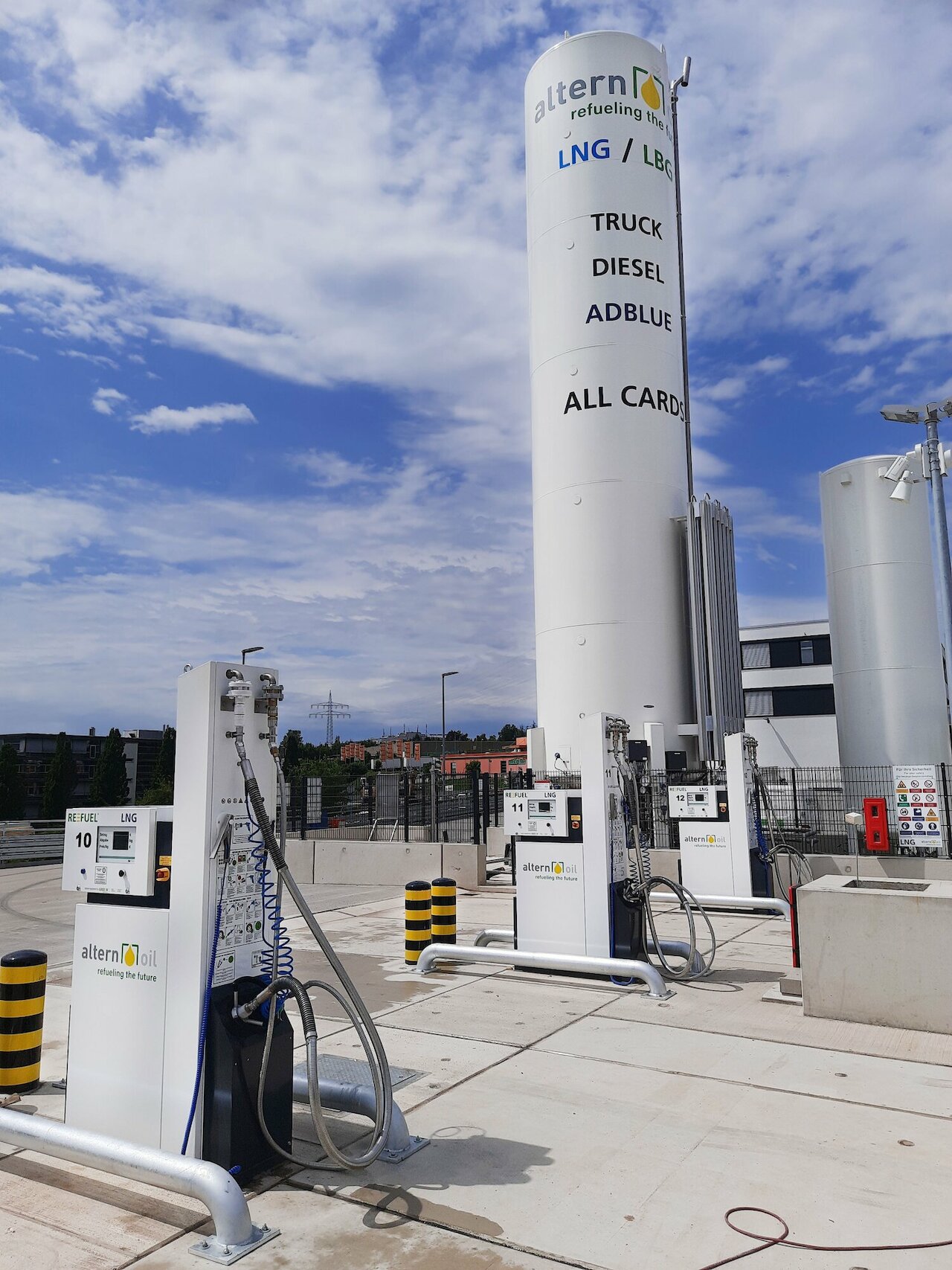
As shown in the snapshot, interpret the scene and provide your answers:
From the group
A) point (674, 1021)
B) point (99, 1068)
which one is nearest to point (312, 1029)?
point (99, 1068)

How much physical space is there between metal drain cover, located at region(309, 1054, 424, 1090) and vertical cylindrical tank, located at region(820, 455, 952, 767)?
61.8 ft

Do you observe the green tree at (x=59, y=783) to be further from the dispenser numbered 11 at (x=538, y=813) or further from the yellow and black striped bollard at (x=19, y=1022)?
the yellow and black striped bollard at (x=19, y=1022)

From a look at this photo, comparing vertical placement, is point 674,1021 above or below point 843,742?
below

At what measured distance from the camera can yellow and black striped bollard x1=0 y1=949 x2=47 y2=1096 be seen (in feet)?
22.3

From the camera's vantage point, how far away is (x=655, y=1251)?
4.45m

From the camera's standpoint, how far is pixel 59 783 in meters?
72.2

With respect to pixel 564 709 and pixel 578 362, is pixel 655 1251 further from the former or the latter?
pixel 578 362

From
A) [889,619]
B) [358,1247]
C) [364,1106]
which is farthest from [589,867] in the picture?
[889,619]

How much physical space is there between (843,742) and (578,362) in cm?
1170

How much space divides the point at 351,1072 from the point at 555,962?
3757 mm

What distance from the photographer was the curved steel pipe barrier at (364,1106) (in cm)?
555

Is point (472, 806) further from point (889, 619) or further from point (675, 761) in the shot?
point (889, 619)

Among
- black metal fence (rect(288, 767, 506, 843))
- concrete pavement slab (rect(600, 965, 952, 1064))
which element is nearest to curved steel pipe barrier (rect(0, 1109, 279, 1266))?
concrete pavement slab (rect(600, 965, 952, 1064))

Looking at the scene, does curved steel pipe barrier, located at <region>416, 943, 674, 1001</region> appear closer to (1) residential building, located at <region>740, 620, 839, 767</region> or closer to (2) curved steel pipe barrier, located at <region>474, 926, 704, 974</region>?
(2) curved steel pipe barrier, located at <region>474, 926, 704, 974</region>
